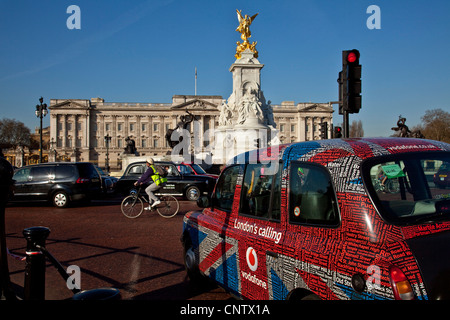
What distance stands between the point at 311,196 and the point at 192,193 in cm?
1298

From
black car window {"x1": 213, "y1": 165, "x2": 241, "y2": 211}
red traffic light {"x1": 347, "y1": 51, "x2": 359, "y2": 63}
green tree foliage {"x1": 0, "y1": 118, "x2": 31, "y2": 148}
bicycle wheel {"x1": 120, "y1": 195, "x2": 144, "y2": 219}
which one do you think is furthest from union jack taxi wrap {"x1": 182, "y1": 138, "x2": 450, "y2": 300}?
green tree foliage {"x1": 0, "y1": 118, "x2": 31, "y2": 148}

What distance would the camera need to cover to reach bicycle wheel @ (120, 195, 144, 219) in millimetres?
11008

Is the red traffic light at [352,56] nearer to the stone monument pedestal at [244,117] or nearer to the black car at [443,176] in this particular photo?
the black car at [443,176]

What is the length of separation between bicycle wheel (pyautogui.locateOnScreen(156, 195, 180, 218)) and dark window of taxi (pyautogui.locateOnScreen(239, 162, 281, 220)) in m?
7.55

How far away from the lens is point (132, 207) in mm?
11008

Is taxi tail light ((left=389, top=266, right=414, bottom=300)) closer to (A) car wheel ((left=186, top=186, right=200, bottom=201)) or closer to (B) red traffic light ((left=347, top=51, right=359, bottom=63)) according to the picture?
(B) red traffic light ((left=347, top=51, right=359, bottom=63))

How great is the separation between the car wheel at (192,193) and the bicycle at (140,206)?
14.3 ft

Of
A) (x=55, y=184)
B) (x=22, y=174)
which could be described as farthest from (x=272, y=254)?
(x=22, y=174)

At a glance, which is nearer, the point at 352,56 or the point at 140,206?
the point at 352,56

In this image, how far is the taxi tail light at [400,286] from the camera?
6.66 ft

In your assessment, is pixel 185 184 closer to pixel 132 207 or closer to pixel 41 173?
pixel 132 207

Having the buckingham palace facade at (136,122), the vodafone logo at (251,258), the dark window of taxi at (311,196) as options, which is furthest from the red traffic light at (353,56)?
the buckingham palace facade at (136,122)
